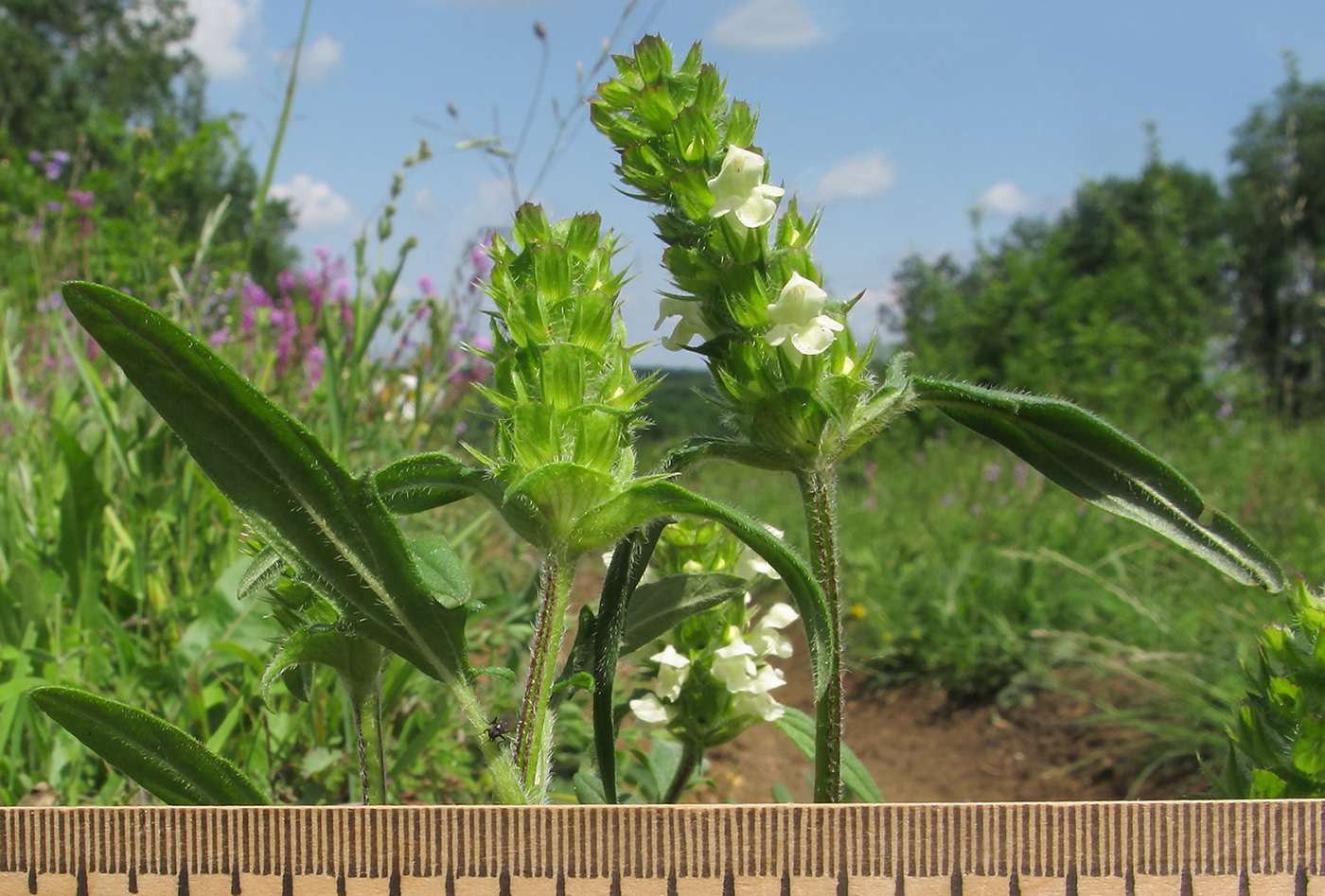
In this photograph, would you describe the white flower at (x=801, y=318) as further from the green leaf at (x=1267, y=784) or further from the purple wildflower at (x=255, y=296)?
the purple wildflower at (x=255, y=296)

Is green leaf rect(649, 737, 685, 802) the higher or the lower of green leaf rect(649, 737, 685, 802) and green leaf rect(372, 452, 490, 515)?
the lower

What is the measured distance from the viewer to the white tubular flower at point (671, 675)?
1.16 metres

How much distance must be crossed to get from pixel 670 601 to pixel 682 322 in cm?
29

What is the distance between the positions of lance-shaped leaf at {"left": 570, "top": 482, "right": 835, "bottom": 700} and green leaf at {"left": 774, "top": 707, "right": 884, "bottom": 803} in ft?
1.14

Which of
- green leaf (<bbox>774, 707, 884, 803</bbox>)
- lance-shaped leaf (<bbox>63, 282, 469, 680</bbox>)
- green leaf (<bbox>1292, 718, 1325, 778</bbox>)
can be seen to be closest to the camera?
lance-shaped leaf (<bbox>63, 282, 469, 680</bbox>)

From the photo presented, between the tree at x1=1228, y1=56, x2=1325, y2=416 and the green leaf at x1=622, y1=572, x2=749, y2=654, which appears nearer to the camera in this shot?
the green leaf at x1=622, y1=572, x2=749, y2=654

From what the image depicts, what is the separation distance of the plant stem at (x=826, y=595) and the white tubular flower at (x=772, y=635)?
1.14 feet

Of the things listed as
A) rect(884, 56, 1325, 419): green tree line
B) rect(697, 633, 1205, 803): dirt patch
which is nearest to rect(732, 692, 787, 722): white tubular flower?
rect(697, 633, 1205, 803): dirt patch

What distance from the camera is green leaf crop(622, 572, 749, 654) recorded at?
0.92 meters

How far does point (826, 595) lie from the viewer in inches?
33.1

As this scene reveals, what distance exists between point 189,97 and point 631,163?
96.3 feet

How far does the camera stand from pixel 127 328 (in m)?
0.65

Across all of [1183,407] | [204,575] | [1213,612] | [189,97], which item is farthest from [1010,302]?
[189,97]

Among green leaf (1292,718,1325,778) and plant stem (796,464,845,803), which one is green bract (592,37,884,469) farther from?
green leaf (1292,718,1325,778)
